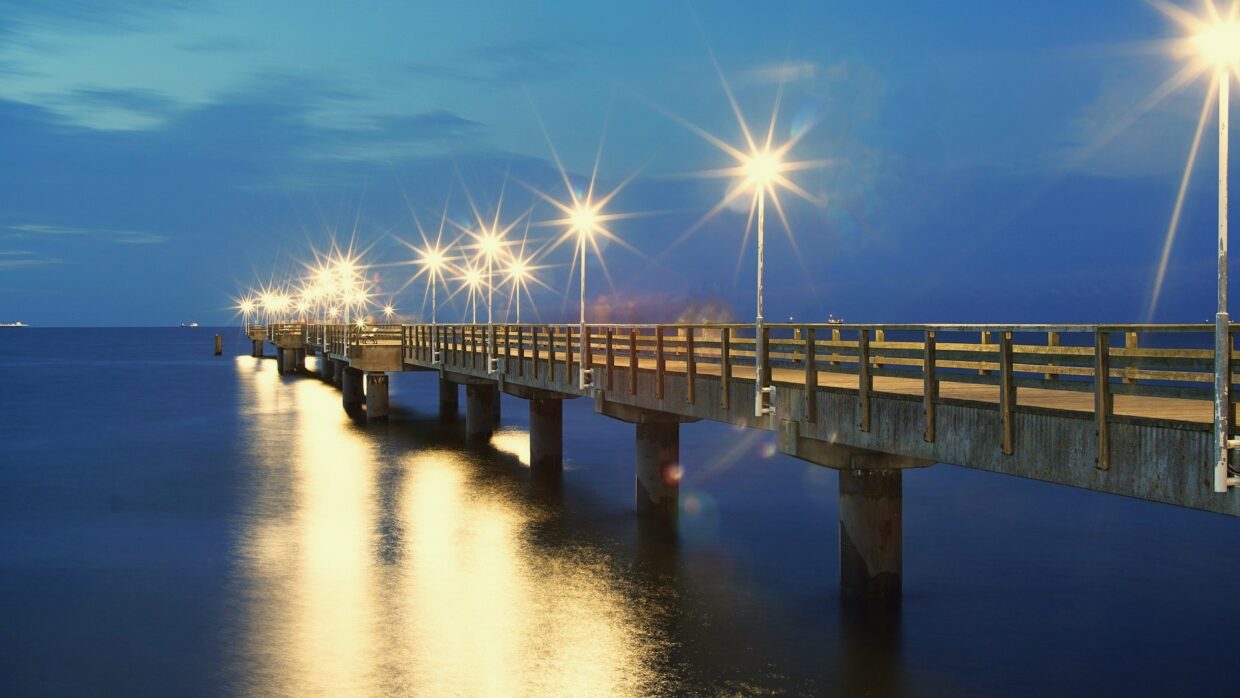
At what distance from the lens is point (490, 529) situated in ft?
99.1

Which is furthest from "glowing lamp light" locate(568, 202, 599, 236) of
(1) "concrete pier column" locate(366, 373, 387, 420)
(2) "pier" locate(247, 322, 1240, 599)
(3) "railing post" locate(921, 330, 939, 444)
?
(1) "concrete pier column" locate(366, 373, 387, 420)

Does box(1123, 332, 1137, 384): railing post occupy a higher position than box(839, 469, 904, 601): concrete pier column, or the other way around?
box(1123, 332, 1137, 384): railing post

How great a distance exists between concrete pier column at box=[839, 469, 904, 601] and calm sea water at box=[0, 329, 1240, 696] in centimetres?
61

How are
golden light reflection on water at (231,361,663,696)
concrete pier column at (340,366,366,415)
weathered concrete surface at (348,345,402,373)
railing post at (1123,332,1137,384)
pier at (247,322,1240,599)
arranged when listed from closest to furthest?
pier at (247,322,1240,599) → railing post at (1123,332,1137,384) → golden light reflection on water at (231,361,663,696) → weathered concrete surface at (348,345,402,373) → concrete pier column at (340,366,366,415)

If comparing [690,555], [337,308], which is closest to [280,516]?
[690,555]

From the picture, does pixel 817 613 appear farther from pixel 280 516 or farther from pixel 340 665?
pixel 280 516

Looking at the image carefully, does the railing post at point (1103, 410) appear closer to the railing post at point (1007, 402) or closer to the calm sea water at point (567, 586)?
the railing post at point (1007, 402)

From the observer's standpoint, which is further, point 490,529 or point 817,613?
point 490,529

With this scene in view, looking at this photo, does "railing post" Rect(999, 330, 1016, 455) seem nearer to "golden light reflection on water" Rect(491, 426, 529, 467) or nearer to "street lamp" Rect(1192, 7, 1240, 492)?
"street lamp" Rect(1192, 7, 1240, 492)

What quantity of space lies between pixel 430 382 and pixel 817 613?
88.9 metres

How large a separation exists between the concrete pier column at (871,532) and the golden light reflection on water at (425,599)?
3.85 m

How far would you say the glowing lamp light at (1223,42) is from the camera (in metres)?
10.8

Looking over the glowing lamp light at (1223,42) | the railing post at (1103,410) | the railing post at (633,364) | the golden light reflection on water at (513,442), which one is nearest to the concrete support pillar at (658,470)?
the railing post at (633,364)

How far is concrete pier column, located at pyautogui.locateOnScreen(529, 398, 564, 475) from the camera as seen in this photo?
39812 millimetres
